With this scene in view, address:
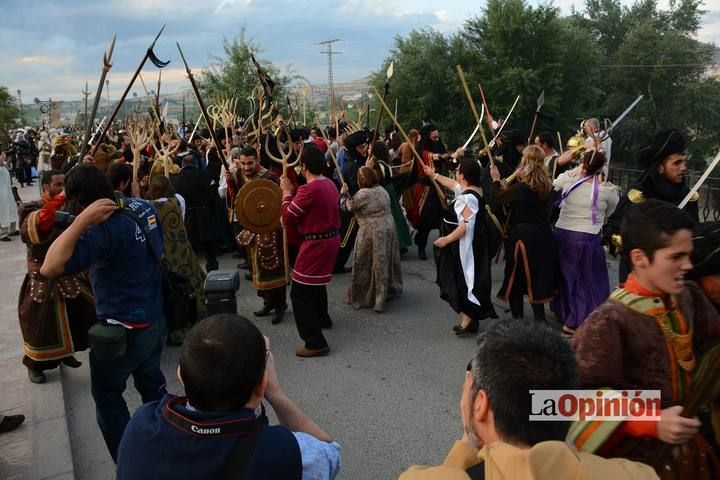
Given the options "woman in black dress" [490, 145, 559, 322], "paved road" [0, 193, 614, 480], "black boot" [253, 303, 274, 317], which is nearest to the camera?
"paved road" [0, 193, 614, 480]

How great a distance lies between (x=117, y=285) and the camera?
321 centimetres

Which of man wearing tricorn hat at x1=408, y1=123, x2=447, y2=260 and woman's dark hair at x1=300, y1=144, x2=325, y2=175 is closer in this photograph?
woman's dark hair at x1=300, y1=144, x2=325, y2=175

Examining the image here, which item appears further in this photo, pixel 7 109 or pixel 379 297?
pixel 7 109

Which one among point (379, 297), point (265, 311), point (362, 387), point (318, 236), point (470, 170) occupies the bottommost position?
point (362, 387)

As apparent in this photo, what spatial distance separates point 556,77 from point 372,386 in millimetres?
28196

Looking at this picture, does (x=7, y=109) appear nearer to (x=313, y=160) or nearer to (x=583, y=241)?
(x=313, y=160)

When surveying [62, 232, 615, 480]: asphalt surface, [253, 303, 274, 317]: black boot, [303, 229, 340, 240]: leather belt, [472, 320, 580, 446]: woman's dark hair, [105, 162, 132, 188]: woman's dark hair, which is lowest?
Answer: [62, 232, 615, 480]: asphalt surface

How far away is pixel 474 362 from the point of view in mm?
1463

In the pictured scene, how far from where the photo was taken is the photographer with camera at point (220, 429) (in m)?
1.58

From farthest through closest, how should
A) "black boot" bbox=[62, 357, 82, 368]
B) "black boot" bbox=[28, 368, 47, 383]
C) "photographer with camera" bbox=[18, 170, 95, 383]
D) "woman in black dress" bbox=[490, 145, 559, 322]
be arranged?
"woman in black dress" bbox=[490, 145, 559, 322] → "black boot" bbox=[62, 357, 82, 368] → "black boot" bbox=[28, 368, 47, 383] → "photographer with camera" bbox=[18, 170, 95, 383]

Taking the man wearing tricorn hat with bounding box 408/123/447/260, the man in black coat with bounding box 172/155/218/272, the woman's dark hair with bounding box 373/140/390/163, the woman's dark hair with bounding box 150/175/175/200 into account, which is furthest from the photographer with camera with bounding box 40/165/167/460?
the man wearing tricorn hat with bounding box 408/123/447/260

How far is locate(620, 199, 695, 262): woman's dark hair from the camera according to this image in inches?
81.9

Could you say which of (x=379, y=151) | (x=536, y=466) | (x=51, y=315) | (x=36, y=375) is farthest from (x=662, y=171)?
(x=36, y=375)

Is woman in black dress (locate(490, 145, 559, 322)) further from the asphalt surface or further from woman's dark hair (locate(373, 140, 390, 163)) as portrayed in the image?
woman's dark hair (locate(373, 140, 390, 163))
